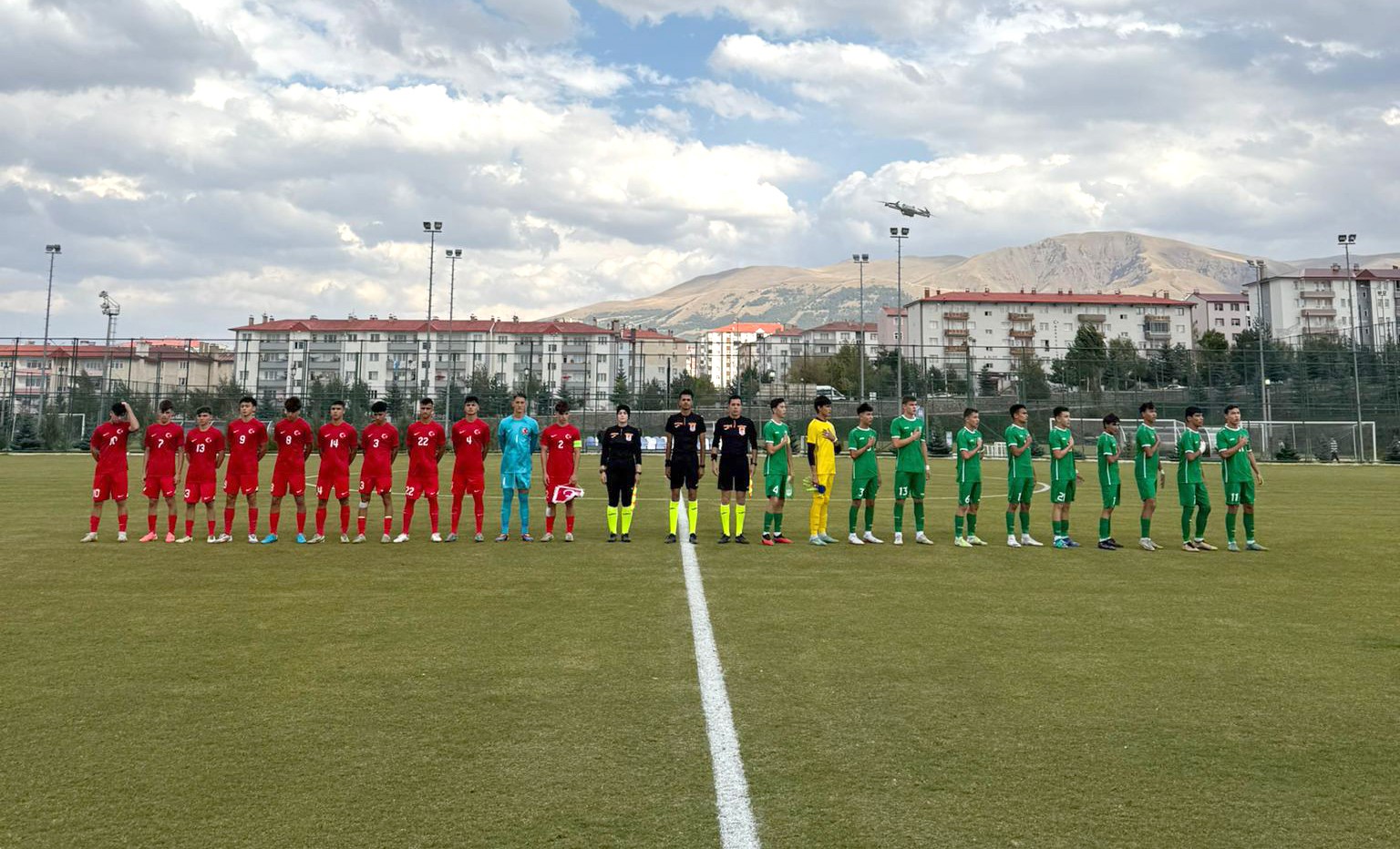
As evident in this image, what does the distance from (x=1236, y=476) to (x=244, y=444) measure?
42.3 ft

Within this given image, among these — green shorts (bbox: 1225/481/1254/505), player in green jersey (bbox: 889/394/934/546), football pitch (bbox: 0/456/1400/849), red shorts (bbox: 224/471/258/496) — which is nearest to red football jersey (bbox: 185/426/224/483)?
red shorts (bbox: 224/471/258/496)

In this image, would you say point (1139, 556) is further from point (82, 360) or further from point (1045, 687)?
point (82, 360)

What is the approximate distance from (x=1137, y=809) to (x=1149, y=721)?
1.26m

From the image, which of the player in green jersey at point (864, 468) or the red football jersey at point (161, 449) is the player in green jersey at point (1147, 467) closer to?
the player in green jersey at point (864, 468)

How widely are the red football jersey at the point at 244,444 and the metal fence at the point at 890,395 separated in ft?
136

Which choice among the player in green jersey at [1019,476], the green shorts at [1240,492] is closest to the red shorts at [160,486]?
the player in green jersey at [1019,476]

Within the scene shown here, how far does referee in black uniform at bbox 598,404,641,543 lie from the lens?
12.2m

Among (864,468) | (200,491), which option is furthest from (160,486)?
(864,468)

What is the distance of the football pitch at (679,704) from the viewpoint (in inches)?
147

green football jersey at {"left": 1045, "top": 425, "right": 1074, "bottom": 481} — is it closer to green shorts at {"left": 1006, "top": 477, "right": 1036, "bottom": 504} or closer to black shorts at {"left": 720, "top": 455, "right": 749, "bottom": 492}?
green shorts at {"left": 1006, "top": 477, "right": 1036, "bottom": 504}

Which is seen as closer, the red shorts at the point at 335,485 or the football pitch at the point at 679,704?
the football pitch at the point at 679,704

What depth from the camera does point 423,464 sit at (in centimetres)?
1245

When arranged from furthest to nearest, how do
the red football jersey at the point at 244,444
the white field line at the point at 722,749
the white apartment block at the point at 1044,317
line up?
1. the white apartment block at the point at 1044,317
2. the red football jersey at the point at 244,444
3. the white field line at the point at 722,749

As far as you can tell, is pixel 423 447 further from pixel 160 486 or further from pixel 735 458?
pixel 735 458
